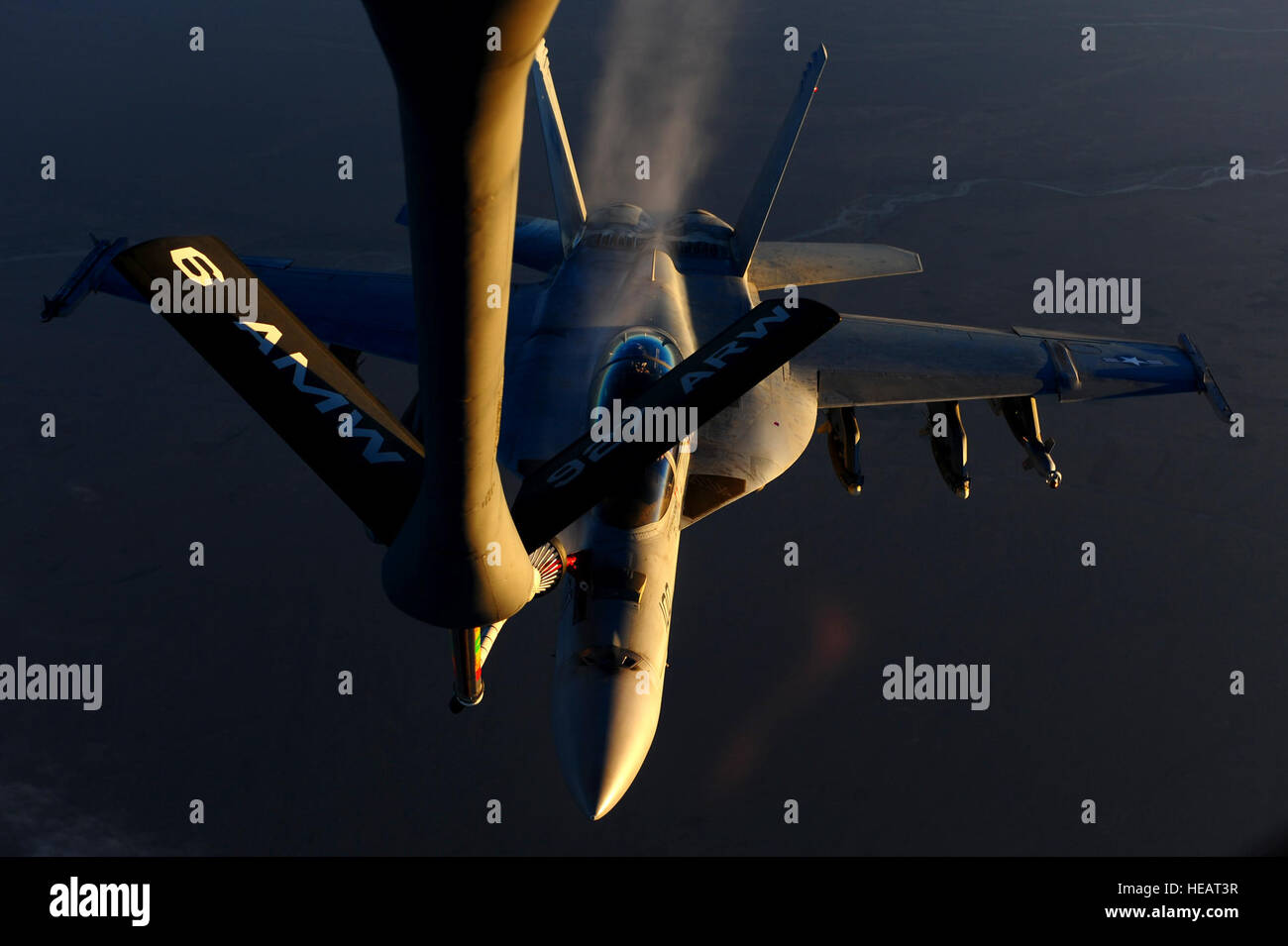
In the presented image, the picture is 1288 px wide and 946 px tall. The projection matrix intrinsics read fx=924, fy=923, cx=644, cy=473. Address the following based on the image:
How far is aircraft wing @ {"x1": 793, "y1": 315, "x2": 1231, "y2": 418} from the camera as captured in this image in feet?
57.9

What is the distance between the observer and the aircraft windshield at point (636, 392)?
1143 cm

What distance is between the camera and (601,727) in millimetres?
10180

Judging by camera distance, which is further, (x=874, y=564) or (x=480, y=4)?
(x=874, y=564)

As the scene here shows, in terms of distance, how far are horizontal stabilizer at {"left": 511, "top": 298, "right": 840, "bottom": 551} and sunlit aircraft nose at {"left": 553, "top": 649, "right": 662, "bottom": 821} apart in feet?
12.5

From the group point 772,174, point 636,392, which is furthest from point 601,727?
point 772,174

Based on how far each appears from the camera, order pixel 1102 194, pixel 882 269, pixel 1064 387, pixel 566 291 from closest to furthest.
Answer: pixel 1064 387, pixel 566 291, pixel 882 269, pixel 1102 194

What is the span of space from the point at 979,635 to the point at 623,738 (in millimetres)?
11296

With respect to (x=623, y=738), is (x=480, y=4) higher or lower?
higher

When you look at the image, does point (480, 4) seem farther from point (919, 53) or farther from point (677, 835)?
point (919, 53)

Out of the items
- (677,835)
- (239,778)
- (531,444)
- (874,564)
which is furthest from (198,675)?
(874,564)

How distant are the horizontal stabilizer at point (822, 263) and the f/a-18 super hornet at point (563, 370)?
3.4 inches

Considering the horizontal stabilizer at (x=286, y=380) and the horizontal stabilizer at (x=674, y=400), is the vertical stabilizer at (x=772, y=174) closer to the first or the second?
the horizontal stabilizer at (x=674, y=400)

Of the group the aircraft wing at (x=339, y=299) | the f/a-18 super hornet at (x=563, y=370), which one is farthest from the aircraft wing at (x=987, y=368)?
the aircraft wing at (x=339, y=299)

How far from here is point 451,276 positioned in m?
4.40
